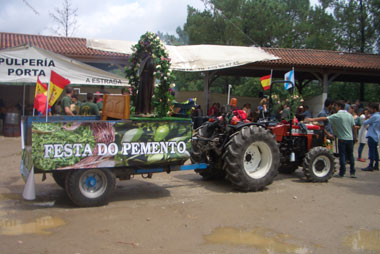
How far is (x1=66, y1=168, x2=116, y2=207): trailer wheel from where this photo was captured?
567 cm

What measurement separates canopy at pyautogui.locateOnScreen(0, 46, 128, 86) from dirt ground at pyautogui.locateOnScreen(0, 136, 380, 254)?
258 inches

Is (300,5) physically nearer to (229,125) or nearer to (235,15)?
(235,15)

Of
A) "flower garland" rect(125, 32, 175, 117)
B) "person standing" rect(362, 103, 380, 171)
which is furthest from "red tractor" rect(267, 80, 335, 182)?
"flower garland" rect(125, 32, 175, 117)

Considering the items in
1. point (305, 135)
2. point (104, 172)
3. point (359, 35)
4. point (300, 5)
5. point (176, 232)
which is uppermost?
point (300, 5)

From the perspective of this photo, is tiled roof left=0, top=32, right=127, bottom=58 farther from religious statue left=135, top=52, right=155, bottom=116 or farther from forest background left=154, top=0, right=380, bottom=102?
forest background left=154, top=0, right=380, bottom=102

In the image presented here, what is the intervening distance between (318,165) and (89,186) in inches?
192

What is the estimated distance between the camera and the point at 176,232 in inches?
192

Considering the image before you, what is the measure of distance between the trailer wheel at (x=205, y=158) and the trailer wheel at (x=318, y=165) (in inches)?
70.5

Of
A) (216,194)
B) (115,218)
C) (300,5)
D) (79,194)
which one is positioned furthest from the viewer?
(300,5)

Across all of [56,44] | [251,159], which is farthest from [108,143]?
[56,44]

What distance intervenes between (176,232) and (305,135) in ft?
15.1

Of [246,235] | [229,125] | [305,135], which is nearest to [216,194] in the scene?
[229,125]

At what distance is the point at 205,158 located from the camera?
7.52m

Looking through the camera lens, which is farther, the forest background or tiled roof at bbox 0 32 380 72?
the forest background
